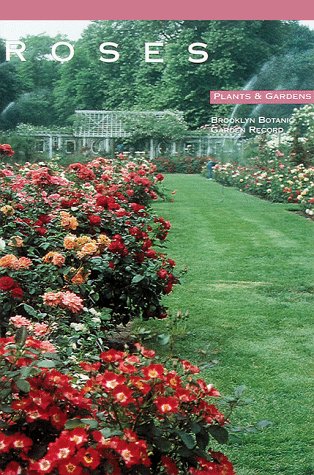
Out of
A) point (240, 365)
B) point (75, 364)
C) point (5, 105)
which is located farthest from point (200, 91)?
point (75, 364)

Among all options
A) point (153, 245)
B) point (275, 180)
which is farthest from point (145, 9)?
point (275, 180)

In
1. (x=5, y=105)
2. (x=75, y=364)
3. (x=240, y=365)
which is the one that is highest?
(x=5, y=105)

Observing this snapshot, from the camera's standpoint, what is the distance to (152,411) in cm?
113

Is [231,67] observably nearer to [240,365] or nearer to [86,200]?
[86,200]

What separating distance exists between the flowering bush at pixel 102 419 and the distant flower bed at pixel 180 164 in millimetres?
4051

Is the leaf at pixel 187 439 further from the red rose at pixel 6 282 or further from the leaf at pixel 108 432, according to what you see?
the red rose at pixel 6 282

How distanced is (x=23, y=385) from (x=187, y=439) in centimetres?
24

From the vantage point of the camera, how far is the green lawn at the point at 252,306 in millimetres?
2049

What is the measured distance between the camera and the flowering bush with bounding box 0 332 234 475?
1.03 m

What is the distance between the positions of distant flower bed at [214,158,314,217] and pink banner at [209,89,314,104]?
1928 millimetres

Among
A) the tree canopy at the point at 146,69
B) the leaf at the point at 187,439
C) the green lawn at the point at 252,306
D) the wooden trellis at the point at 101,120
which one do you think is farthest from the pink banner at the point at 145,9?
the leaf at the point at 187,439

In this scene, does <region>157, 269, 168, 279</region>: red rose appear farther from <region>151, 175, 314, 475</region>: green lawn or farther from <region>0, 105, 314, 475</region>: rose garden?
<region>151, 175, 314, 475</region>: green lawn

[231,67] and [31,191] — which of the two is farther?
[231,67]

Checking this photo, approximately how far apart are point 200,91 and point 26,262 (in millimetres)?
2243
